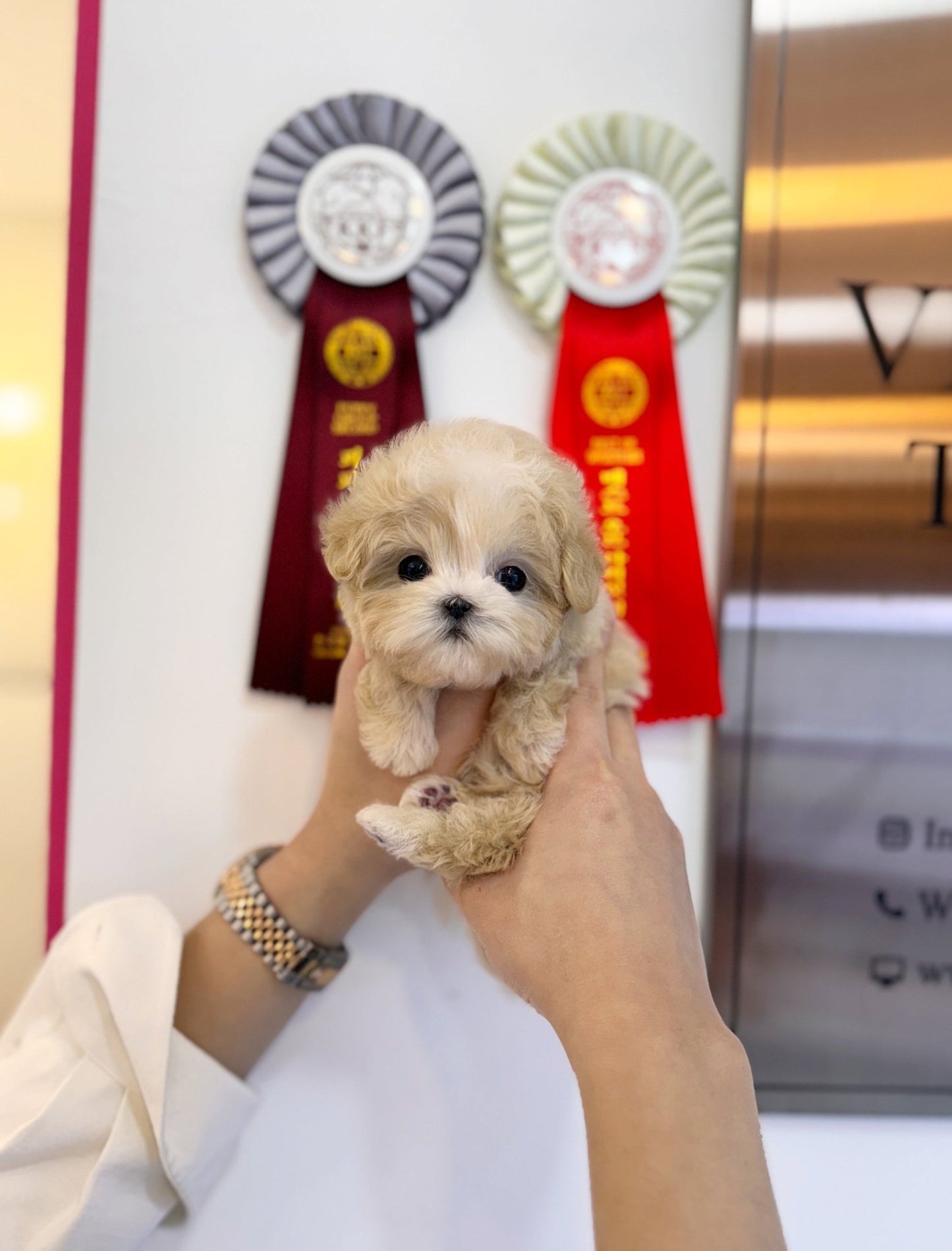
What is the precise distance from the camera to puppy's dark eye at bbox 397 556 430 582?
849 millimetres

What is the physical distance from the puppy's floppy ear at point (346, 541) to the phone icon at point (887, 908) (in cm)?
114

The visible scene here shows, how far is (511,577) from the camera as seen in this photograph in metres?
0.85

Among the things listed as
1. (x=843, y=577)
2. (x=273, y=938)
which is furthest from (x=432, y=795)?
(x=843, y=577)

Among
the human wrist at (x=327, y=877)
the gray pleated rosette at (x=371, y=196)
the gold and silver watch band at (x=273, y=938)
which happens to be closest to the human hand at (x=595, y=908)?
the human wrist at (x=327, y=877)

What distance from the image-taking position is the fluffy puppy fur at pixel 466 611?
81cm

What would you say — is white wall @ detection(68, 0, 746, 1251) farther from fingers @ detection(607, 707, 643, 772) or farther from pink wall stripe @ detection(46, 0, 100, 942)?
fingers @ detection(607, 707, 643, 772)

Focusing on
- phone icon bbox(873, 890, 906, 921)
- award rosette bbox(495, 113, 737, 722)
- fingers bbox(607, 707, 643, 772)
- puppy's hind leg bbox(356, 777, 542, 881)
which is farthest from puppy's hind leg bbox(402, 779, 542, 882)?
phone icon bbox(873, 890, 906, 921)

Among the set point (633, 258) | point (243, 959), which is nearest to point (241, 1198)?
point (243, 959)

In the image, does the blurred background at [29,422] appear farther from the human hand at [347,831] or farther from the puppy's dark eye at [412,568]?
the puppy's dark eye at [412,568]

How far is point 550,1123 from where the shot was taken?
53.4 inches

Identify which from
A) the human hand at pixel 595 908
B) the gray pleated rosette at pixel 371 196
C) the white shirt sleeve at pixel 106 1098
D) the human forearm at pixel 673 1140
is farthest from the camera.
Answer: the gray pleated rosette at pixel 371 196

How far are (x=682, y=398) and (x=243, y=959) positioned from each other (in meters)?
1.21

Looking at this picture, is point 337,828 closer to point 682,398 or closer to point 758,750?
point 758,750

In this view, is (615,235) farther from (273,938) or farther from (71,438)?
(273,938)
